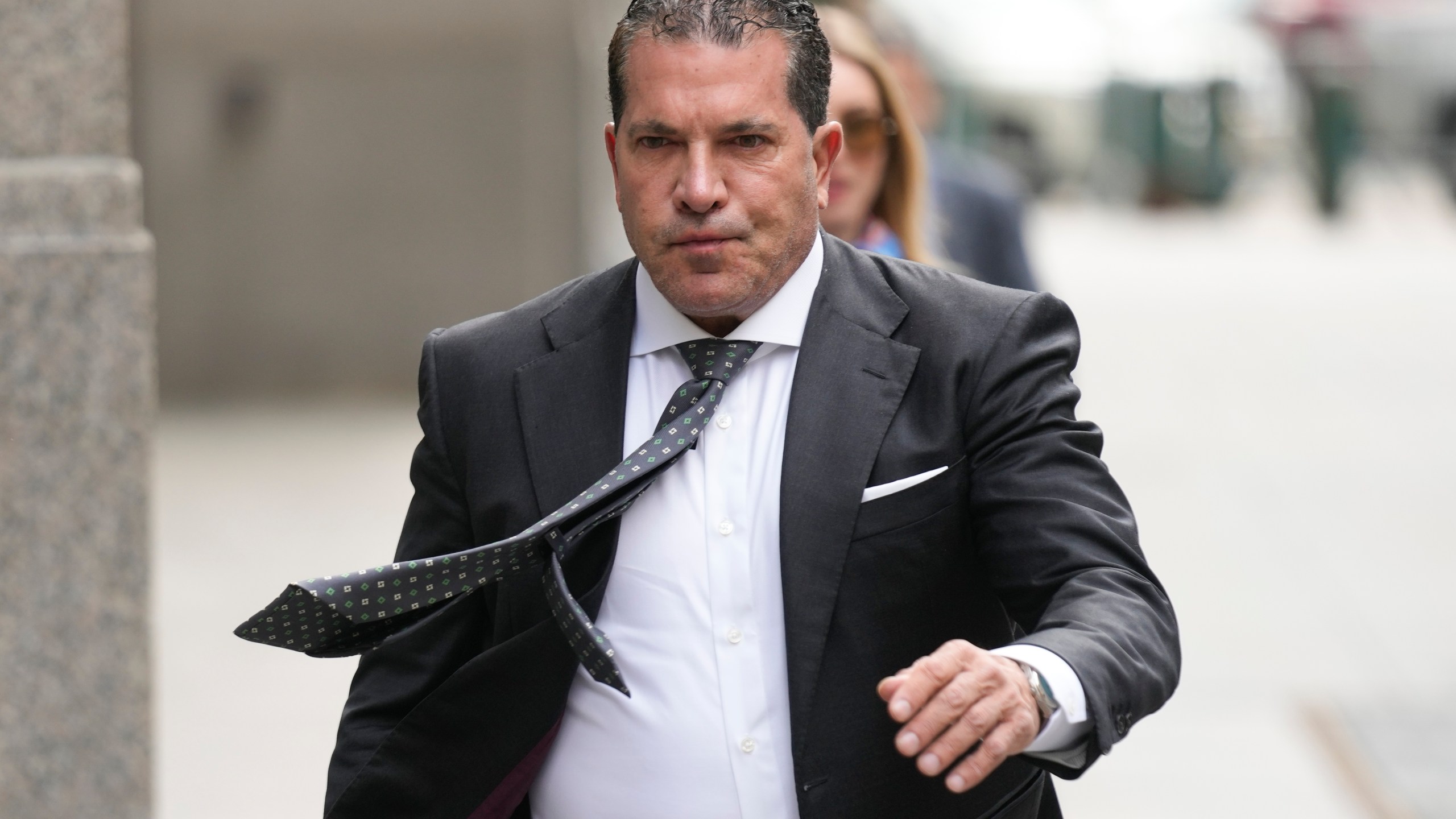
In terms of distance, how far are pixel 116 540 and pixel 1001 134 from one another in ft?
123

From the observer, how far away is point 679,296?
2.53 meters

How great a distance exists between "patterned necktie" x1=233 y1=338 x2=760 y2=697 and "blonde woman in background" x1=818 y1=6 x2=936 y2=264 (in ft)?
6.64

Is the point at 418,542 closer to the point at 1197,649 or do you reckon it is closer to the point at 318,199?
the point at 1197,649

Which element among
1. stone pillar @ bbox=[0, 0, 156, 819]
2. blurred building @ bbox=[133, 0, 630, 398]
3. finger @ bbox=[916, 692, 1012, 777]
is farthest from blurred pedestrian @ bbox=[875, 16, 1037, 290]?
blurred building @ bbox=[133, 0, 630, 398]

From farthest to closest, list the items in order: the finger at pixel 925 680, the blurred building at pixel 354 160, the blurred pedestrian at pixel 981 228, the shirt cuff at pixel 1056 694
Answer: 1. the blurred building at pixel 354 160
2. the blurred pedestrian at pixel 981 228
3. the shirt cuff at pixel 1056 694
4. the finger at pixel 925 680

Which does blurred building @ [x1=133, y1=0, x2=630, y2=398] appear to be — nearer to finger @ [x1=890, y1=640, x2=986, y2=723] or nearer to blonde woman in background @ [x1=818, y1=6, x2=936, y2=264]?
blonde woman in background @ [x1=818, y1=6, x2=936, y2=264]

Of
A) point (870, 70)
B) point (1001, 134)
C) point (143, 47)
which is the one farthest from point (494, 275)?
point (1001, 134)

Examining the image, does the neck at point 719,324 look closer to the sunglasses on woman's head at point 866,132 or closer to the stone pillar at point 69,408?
the stone pillar at point 69,408

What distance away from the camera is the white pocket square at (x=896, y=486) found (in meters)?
2.46

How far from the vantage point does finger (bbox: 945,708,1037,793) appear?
2.11 m

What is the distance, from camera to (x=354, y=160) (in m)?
11.6

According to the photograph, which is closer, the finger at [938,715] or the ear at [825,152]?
the finger at [938,715]

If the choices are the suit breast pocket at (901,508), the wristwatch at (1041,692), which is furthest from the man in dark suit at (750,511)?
the wristwatch at (1041,692)

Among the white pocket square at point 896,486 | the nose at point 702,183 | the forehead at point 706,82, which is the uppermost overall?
the forehead at point 706,82
